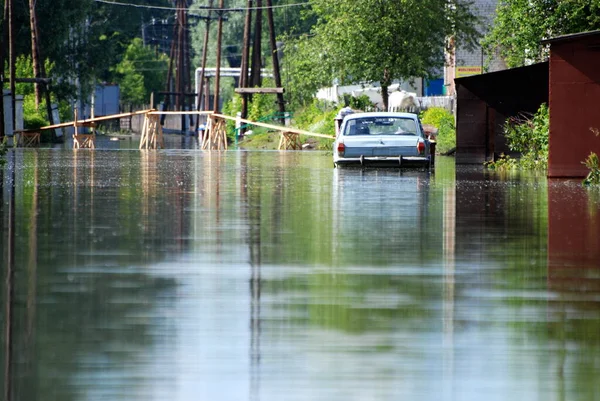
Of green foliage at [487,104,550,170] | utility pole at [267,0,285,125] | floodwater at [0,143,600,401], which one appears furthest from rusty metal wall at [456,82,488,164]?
utility pole at [267,0,285,125]

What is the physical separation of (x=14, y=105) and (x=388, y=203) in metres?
47.3

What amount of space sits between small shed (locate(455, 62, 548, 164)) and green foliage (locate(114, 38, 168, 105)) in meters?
91.7

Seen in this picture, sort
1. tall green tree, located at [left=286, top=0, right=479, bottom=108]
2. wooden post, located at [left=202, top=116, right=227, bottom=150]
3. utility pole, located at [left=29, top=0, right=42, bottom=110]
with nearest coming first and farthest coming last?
tall green tree, located at [left=286, top=0, right=479, bottom=108], wooden post, located at [left=202, top=116, right=227, bottom=150], utility pole, located at [left=29, top=0, right=42, bottom=110]

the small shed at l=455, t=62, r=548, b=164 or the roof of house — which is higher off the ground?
the roof of house

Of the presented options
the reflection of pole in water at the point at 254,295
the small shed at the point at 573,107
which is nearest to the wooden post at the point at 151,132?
the small shed at the point at 573,107

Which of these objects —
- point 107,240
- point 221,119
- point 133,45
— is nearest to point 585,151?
point 107,240

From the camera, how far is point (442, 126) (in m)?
53.7

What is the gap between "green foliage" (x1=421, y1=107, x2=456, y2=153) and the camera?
51.4 m

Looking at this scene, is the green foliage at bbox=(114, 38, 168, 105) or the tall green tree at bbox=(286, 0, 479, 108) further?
the green foliage at bbox=(114, 38, 168, 105)

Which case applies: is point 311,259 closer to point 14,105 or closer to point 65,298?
point 65,298

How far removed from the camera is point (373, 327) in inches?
360

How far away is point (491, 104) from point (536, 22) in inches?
113

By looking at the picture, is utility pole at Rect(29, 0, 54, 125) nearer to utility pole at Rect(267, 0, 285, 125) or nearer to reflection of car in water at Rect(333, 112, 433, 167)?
utility pole at Rect(267, 0, 285, 125)

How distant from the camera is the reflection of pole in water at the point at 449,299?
24.5ft
